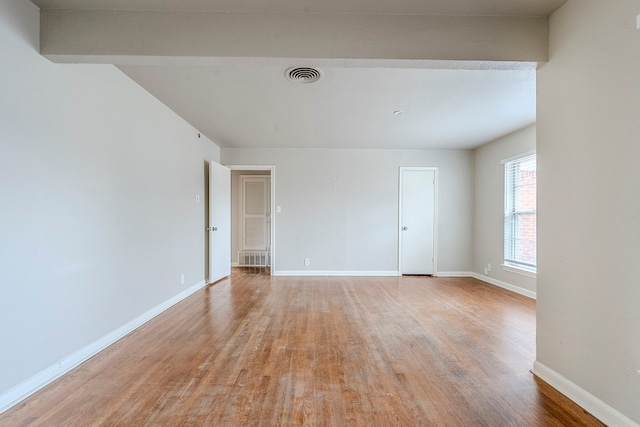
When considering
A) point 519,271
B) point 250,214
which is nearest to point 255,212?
point 250,214

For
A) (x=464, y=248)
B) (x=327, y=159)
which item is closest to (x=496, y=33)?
(x=327, y=159)

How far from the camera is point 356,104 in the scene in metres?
3.17

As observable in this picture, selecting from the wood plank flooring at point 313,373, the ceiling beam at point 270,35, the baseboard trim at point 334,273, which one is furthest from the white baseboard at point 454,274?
the ceiling beam at point 270,35

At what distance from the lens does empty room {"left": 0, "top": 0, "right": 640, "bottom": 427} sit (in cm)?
154

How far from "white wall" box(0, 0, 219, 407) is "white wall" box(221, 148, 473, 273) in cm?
234

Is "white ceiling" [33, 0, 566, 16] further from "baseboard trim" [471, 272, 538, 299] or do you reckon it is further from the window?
"baseboard trim" [471, 272, 538, 299]

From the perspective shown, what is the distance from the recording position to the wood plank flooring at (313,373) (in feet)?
5.08

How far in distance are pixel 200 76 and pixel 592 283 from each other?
3261 millimetres

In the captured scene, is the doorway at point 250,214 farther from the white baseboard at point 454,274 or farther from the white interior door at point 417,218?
the white baseboard at point 454,274

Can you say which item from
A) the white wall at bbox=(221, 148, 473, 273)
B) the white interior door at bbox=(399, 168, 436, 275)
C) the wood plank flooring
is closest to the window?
the white wall at bbox=(221, 148, 473, 273)

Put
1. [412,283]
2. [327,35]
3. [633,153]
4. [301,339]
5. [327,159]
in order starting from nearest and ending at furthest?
1. [633,153]
2. [327,35]
3. [301,339]
4. [412,283]
5. [327,159]

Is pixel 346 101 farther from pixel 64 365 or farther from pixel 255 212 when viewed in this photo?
pixel 255 212

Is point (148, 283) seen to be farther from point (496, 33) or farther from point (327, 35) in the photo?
point (496, 33)

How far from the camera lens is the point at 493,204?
4.76 m
